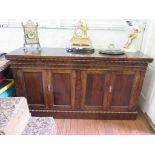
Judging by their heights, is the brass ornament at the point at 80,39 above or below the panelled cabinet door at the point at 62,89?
above

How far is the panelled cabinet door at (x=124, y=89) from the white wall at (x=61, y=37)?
0.51 metres

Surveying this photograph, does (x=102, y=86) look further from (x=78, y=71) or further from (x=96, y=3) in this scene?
(x=96, y=3)

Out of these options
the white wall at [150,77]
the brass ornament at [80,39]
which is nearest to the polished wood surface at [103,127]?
the white wall at [150,77]

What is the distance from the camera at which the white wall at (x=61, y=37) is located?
188 centimetres

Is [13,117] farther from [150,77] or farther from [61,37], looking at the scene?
[150,77]

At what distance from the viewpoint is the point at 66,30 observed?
188cm

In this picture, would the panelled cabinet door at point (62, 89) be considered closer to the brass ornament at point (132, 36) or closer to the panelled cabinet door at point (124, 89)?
the panelled cabinet door at point (124, 89)

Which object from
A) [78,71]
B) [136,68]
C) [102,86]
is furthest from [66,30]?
[136,68]

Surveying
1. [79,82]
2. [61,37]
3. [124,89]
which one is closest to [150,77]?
[124,89]

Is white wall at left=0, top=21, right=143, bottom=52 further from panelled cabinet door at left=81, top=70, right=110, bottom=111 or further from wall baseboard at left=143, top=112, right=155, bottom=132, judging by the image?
wall baseboard at left=143, top=112, right=155, bottom=132

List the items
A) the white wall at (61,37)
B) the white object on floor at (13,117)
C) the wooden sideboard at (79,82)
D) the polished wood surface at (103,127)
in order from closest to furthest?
the white object on floor at (13,117)
the wooden sideboard at (79,82)
the polished wood surface at (103,127)
the white wall at (61,37)

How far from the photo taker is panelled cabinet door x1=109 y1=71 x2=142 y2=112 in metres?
1.56

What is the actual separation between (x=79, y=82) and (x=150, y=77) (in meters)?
0.86

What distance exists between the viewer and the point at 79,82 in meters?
1.59
